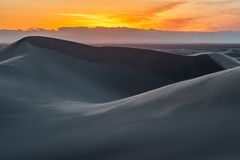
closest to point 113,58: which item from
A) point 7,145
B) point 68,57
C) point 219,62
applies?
point 68,57

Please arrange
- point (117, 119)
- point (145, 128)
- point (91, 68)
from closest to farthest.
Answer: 1. point (145, 128)
2. point (117, 119)
3. point (91, 68)

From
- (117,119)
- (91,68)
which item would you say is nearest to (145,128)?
(117,119)

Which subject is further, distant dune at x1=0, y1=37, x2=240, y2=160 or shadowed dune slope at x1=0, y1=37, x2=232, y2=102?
shadowed dune slope at x1=0, y1=37, x2=232, y2=102

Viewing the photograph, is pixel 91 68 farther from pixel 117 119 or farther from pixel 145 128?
pixel 145 128

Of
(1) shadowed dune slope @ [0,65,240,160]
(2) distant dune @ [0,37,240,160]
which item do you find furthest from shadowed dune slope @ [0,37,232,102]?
(1) shadowed dune slope @ [0,65,240,160]

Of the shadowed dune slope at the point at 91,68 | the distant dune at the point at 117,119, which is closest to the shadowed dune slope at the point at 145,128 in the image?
the distant dune at the point at 117,119

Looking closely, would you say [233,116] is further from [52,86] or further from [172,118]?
[52,86]

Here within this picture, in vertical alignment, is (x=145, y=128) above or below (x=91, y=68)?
below

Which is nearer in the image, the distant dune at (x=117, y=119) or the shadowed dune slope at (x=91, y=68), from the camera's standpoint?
the distant dune at (x=117, y=119)

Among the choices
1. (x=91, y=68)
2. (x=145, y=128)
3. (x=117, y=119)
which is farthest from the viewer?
(x=91, y=68)

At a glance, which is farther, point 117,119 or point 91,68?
point 91,68

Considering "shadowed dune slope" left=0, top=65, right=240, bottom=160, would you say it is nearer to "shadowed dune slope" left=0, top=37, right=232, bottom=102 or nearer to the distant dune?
the distant dune

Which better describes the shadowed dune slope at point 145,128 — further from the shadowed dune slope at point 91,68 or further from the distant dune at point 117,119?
the shadowed dune slope at point 91,68

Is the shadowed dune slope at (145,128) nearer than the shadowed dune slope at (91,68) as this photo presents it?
Yes
